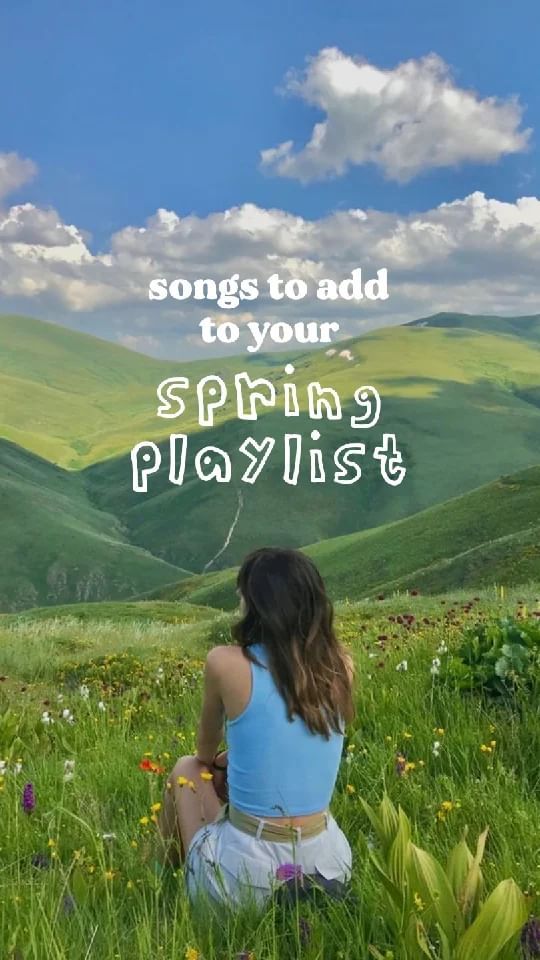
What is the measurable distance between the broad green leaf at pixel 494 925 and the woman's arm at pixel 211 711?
197 cm

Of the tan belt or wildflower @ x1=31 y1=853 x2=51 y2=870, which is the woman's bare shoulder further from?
wildflower @ x1=31 y1=853 x2=51 y2=870

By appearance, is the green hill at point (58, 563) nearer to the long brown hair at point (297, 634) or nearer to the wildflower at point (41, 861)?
the wildflower at point (41, 861)

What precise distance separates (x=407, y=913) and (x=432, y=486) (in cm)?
18847

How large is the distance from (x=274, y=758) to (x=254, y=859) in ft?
1.60

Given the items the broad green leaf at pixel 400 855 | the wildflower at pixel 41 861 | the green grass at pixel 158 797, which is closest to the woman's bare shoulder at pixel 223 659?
the green grass at pixel 158 797

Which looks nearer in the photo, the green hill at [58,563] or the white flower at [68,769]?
the white flower at [68,769]

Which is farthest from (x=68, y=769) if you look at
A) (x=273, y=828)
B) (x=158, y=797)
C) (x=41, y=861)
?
(x=273, y=828)

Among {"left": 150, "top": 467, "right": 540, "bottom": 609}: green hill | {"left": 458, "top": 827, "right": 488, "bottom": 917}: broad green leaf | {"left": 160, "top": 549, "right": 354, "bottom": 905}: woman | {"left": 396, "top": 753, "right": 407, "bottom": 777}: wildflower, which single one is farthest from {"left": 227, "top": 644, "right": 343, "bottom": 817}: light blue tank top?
{"left": 150, "top": 467, "right": 540, "bottom": 609}: green hill

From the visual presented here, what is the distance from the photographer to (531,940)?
2895mm

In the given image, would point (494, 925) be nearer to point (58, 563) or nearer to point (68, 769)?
point (68, 769)

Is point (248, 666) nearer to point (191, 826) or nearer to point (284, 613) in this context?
point (284, 613)

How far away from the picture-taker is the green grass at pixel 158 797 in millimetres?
3301

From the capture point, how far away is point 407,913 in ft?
9.70

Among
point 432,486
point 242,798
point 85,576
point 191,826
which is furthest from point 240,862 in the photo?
point 432,486
